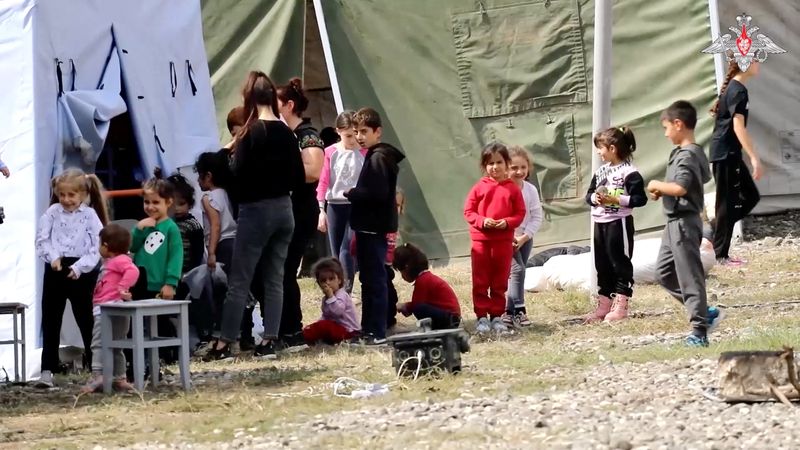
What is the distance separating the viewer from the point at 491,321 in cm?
1026

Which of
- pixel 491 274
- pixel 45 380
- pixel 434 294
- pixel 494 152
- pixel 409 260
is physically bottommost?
pixel 45 380

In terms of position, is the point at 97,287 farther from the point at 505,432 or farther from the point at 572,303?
the point at 572,303

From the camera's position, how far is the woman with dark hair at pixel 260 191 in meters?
9.24

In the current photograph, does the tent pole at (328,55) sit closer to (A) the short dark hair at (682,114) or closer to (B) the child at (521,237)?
(B) the child at (521,237)

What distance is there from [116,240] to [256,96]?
4.66 ft

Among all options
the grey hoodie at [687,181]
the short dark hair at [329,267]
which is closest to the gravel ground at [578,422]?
the grey hoodie at [687,181]

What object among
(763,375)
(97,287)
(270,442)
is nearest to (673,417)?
(763,375)

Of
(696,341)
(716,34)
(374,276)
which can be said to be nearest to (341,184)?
(374,276)

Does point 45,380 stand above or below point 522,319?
below

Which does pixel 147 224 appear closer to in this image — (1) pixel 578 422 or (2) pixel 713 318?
(2) pixel 713 318

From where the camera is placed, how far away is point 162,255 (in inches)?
364

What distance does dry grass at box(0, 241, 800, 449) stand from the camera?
22.4ft

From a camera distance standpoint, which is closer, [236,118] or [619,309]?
[236,118]

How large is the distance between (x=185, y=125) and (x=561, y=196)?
422 cm
